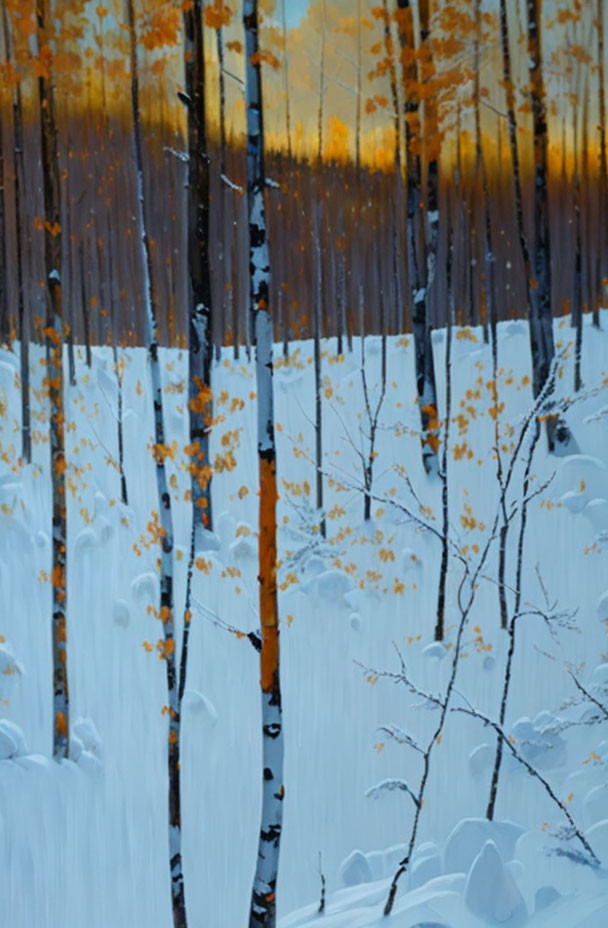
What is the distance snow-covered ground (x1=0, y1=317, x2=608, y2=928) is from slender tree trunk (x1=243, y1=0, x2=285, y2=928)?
0.09 meters

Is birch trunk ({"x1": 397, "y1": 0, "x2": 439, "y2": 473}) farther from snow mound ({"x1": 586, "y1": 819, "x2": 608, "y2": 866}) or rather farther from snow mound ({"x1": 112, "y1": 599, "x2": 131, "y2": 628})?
snow mound ({"x1": 586, "y1": 819, "x2": 608, "y2": 866})

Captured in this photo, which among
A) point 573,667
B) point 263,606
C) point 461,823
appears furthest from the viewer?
point 573,667

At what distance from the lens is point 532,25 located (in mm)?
2271

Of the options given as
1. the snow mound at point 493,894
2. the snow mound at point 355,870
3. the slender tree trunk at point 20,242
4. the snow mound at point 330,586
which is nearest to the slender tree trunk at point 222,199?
the slender tree trunk at point 20,242

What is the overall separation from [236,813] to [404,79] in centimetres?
218

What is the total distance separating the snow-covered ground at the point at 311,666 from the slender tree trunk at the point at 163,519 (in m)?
0.05

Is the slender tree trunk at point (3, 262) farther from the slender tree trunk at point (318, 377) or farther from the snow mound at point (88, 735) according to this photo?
the snow mound at point (88, 735)

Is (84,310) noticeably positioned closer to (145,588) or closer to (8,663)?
(145,588)

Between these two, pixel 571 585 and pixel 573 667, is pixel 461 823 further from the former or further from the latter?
pixel 571 585

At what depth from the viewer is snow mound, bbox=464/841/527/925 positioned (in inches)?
77.4

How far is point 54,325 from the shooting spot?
237 cm

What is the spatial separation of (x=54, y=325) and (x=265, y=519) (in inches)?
39.0

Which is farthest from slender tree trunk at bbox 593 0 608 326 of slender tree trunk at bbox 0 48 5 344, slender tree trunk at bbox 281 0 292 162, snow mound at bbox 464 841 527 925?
slender tree trunk at bbox 0 48 5 344

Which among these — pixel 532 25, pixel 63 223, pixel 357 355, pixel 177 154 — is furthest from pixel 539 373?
pixel 63 223
